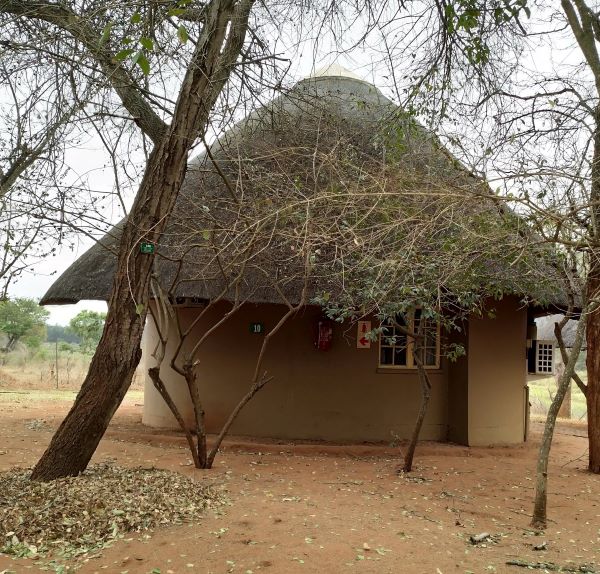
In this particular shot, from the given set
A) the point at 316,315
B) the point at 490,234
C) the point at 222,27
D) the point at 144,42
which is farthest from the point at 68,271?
the point at 144,42

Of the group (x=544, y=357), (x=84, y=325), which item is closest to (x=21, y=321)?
(x=84, y=325)

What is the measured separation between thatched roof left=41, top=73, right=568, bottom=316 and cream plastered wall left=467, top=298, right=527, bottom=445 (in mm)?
1248

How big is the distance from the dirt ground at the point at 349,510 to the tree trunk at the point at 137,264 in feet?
4.12

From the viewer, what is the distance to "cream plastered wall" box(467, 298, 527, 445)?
919 centimetres

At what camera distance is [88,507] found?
473cm

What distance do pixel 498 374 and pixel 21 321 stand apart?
24.8 meters

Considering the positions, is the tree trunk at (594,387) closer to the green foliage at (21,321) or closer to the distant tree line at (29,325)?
the distant tree line at (29,325)

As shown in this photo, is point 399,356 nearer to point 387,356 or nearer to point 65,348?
point 387,356

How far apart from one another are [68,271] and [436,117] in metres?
5.78

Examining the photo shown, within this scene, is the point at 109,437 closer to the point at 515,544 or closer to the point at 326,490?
the point at 326,490

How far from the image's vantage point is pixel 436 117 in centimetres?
657

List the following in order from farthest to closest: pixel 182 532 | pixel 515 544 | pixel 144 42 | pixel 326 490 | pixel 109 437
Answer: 1. pixel 109 437
2. pixel 326 490
3. pixel 515 544
4. pixel 182 532
5. pixel 144 42

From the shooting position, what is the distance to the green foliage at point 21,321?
2802 centimetres

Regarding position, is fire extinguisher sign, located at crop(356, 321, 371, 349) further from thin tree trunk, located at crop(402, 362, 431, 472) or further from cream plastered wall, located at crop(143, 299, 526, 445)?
thin tree trunk, located at crop(402, 362, 431, 472)
